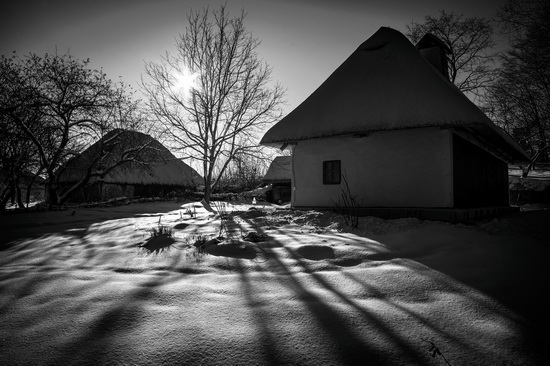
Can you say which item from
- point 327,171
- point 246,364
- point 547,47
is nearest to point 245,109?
point 327,171

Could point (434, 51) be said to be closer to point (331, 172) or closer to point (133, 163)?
point (331, 172)

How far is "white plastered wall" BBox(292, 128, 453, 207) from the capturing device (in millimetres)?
6910

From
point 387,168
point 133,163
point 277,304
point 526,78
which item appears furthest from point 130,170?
point 526,78

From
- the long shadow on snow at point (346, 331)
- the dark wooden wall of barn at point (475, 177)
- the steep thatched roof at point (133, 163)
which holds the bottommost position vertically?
the long shadow on snow at point (346, 331)

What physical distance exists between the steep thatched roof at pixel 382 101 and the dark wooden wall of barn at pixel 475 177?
61 cm

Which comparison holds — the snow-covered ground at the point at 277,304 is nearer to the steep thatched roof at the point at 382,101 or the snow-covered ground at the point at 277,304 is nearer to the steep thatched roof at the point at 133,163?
the steep thatched roof at the point at 382,101

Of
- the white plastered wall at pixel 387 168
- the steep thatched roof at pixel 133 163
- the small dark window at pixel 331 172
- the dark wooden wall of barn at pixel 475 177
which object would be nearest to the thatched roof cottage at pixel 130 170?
the steep thatched roof at pixel 133 163

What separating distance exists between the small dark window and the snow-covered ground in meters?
4.57

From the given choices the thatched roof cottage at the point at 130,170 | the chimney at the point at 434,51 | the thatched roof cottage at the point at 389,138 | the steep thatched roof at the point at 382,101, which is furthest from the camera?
the thatched roof cottage at the point at 130,170

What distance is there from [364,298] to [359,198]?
5958 mm

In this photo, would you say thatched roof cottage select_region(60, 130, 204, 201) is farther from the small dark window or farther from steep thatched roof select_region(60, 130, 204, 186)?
the small dark window

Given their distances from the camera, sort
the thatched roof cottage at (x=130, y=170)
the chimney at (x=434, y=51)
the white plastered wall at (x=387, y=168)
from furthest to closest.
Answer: the thatched roof cottage at (x=130, y=170), the chimney at (x=434, y=51), the white plastered wall at (x=387, y=168)

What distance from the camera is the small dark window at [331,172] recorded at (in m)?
8.13

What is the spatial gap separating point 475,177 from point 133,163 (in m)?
15.2
